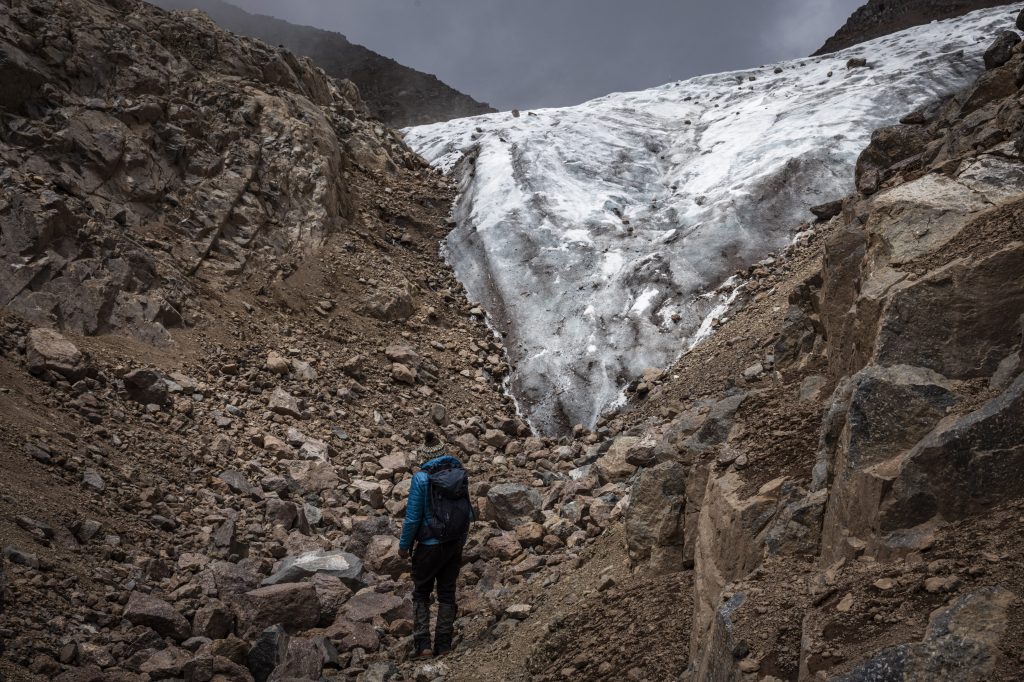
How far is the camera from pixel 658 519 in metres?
5.78

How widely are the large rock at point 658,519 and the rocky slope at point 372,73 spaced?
33.9 meters

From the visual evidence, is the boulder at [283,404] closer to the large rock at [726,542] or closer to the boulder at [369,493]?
the boulder at [369,493]

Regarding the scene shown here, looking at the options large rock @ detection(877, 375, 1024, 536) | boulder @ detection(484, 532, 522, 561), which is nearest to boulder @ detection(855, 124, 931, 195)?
boulder @ detection(484, 532, 522, 561)

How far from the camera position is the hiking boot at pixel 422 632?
636cm

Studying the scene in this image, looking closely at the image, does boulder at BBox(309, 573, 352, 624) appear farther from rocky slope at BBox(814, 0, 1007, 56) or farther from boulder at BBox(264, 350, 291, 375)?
rocky slope at BBox(814, 0, 1007, 56)

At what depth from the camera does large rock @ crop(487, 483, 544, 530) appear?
8672 mm

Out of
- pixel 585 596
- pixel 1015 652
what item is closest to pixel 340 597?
pixel 585 596

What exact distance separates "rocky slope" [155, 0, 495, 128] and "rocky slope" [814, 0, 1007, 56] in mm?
17187

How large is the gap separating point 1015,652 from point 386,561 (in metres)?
6.25

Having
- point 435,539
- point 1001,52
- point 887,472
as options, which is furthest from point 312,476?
point 1001,52

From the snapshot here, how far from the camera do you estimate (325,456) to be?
32.7ft

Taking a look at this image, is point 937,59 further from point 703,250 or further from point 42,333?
point 42,333

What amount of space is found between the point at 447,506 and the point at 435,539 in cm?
29

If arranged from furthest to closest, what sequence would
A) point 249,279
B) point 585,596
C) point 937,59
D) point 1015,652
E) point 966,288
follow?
point 937,59 → point 249,279 → point 585,596 → point 966,288 → point 1015,652
